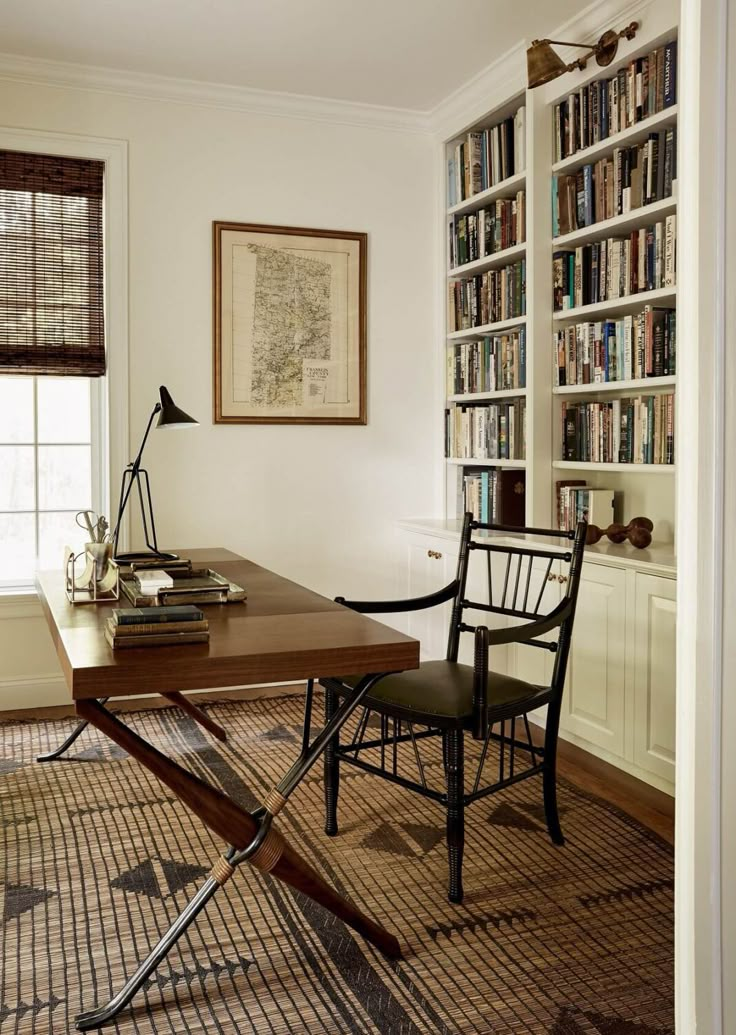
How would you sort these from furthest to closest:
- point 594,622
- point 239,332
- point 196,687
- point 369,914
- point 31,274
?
point 239,332 → point 31,274 → point 594,622 → point 369,914 → point 196,687

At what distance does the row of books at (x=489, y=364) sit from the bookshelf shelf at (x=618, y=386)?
269 millimetres

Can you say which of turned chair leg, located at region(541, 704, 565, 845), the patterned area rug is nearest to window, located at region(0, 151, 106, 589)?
the patterned area rug

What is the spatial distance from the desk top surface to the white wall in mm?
1915

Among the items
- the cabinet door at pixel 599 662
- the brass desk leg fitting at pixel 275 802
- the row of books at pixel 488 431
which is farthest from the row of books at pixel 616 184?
the brass desk leg fitting at pixel 275 802

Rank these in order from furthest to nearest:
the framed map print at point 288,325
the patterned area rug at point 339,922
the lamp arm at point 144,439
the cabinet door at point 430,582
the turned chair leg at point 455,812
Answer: the framed map print at point 288,325
the cabinet door at point 430,582
the lamp arm at point 144,439
the turned chair leg at point 455,812
the patterned area rug at point 339,922

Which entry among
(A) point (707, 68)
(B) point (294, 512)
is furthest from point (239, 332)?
(A) point (707, 68)

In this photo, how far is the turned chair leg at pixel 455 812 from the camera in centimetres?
229

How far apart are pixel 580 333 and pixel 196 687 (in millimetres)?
2458

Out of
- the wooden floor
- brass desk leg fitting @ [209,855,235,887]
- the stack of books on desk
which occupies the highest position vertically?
the stack of books on desk

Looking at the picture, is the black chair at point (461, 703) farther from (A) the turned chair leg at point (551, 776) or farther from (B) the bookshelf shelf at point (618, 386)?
(B) the bookshelf shelf at point (618, 386)

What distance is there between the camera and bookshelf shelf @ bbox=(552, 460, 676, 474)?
10.6 feet

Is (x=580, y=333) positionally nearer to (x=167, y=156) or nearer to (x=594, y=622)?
(x=594, y=622)

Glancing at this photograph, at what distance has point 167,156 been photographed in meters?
4.16

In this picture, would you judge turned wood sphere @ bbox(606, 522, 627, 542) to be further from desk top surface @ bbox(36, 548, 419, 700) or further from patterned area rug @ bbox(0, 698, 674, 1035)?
desk top surface @ bbox(36, 548, 419, 700)
